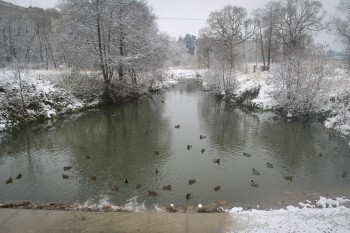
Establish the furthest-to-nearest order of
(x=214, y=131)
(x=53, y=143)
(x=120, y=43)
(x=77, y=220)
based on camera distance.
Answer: (x=120, y=43)
(x=214, y=131)
(x=53, y=143)
(x=77, y=220)

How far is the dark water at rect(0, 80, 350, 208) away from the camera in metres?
13.4

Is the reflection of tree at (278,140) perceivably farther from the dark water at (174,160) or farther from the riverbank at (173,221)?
the riverbank at (173,221)

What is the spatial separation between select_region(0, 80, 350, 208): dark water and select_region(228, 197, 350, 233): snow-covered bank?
1936 millimetres

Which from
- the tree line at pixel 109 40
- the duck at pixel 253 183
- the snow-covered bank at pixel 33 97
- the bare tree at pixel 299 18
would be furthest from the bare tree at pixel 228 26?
the duck at pixel 253 183

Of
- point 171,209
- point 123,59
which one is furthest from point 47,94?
point 171,209

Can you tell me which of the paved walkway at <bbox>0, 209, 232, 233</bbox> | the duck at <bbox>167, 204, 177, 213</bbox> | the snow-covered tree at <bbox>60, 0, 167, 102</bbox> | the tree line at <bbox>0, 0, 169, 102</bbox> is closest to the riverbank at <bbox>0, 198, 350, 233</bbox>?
the paved walkway at <bbox>0, 209, 232, 233</bbox>

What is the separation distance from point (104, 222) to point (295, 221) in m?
6.21

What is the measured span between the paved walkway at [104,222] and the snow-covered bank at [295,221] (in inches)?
25.8

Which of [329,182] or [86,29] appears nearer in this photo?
[329,182]

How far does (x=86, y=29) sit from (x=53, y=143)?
14.4 metres

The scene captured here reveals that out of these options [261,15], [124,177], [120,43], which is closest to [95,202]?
[124,177]

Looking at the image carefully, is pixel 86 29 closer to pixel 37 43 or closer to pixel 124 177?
pixel 124 177

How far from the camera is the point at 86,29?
3084cm

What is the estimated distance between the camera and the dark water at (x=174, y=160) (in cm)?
1342
